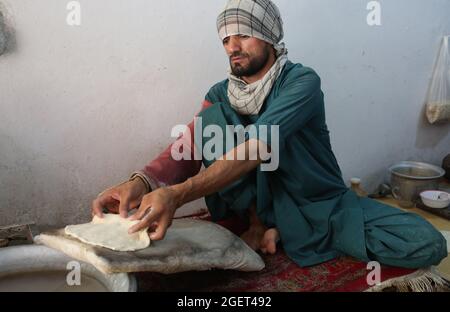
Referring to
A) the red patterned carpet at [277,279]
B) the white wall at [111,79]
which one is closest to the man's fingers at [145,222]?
the red patterned carpet at [277,279]

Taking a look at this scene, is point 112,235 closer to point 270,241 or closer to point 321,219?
point 270,241

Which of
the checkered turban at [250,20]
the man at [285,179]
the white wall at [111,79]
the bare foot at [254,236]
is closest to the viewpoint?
the man at [285,179]

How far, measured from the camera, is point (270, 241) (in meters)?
1.92

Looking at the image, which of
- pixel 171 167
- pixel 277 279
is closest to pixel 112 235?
pixel 171 167

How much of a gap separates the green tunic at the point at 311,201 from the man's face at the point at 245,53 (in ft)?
0.45

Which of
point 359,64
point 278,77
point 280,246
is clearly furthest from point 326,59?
point 280,246

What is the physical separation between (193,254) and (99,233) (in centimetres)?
34

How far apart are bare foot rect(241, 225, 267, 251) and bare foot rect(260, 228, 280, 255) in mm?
26

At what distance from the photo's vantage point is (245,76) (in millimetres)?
1992

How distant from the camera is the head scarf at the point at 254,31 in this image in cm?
187

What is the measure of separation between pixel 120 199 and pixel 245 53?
0.85m

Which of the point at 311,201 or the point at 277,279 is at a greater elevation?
the point at 311,201

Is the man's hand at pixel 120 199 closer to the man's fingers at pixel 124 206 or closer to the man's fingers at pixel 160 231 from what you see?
the man's fingers at pixel 124 206

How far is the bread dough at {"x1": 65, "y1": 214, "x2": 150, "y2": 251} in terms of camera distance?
4.72 ft
